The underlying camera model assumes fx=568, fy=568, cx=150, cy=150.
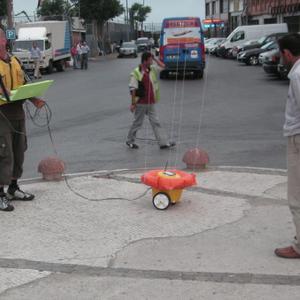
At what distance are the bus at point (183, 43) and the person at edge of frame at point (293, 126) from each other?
21.2 metres

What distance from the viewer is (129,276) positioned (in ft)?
14.7

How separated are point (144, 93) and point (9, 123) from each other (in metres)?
4.26

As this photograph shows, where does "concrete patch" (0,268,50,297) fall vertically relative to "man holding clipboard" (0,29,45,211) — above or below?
below

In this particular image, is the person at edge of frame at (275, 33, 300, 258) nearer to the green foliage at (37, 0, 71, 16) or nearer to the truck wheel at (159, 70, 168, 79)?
the truck wheel at (159, 70, 168, 79)

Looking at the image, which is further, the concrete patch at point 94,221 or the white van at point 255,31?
the white van at point 255,31

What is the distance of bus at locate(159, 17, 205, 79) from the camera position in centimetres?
2580

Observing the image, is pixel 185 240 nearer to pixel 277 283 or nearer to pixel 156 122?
pixel 277 283

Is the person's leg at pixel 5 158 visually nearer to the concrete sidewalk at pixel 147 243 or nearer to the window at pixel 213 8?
the concrete sidewalk at pixel 147 243

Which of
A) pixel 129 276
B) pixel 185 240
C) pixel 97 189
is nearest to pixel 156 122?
pixel 97 189

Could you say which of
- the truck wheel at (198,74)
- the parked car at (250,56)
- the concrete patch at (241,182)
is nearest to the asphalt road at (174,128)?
the concrete patch at (241,182)

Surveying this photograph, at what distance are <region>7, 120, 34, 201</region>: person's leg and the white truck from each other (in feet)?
94.0

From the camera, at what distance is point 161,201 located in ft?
20.1

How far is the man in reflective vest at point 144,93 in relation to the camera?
32.8 ft

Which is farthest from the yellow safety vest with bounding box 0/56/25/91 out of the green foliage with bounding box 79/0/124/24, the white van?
the green foliage with bounding box 79/0/124/24
